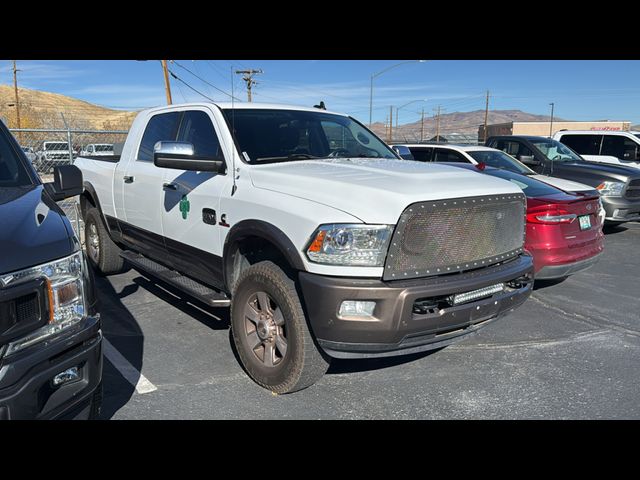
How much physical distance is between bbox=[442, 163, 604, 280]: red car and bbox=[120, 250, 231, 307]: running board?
132 inches

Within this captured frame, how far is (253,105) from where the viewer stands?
14.8ft

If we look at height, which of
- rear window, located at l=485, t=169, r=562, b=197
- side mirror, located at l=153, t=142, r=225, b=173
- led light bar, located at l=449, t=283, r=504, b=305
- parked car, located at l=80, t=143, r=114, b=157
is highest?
side mirror, located at l=153, t=142, r=225, b=173

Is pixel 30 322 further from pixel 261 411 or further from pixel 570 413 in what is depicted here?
pixel 570 413

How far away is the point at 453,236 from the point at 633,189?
8.03 meters

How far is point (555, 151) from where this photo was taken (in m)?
10.7

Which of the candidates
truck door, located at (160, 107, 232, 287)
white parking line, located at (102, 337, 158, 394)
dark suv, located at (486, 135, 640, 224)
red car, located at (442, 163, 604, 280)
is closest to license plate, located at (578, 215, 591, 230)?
red car, located at (442, 163, 604, 280)

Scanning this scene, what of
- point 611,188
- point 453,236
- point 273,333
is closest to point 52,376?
point 273,333

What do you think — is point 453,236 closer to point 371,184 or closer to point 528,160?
point 371,184

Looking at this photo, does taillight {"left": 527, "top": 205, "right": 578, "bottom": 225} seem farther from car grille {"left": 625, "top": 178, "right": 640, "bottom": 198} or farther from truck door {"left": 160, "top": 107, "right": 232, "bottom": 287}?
car grille {"left": 625, "top": 178, "right": 640, "bottom": 198}

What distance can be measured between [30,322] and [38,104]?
293 feet

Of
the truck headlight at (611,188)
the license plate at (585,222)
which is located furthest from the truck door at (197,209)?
the truck headlight at (611,188)

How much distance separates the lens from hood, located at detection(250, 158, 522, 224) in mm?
3016

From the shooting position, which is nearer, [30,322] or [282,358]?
[30,322]
